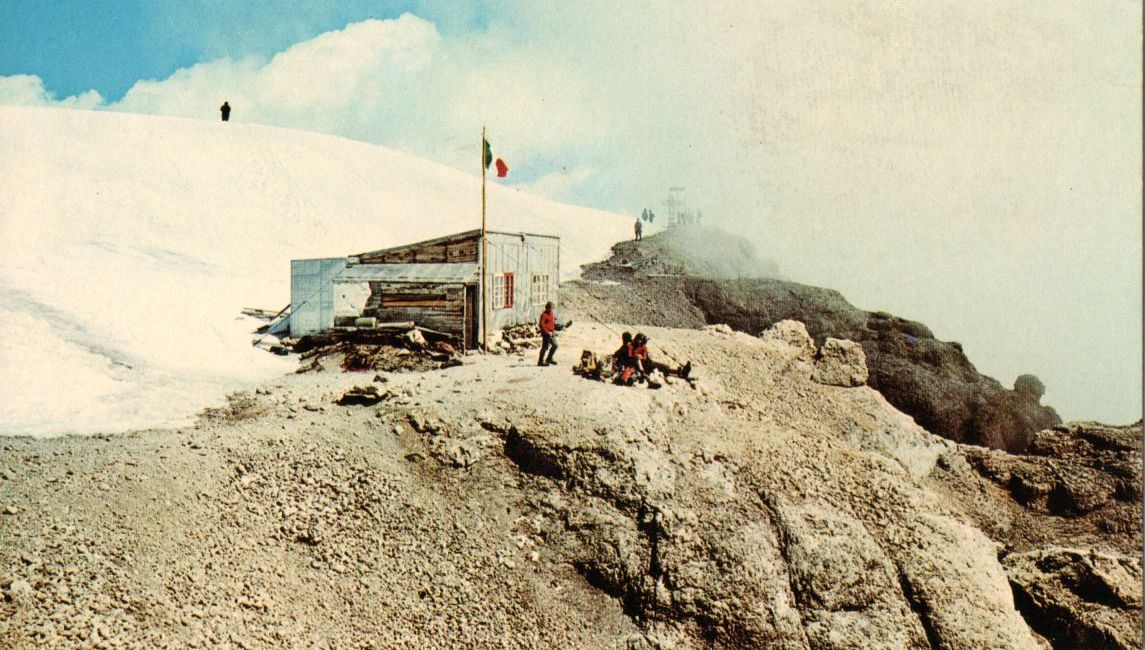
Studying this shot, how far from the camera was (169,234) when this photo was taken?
113ft

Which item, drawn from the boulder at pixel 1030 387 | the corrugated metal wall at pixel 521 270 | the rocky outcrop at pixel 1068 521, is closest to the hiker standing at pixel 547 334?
the corrugated metal wall at pixel 521 270

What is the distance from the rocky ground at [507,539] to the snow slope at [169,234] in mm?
2968

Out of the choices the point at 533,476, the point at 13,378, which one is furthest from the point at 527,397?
the point at 13,378

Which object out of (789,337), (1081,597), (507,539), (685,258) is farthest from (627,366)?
(685,258)

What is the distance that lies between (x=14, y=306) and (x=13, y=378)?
417 centimetres

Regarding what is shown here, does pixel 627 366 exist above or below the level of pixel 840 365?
above

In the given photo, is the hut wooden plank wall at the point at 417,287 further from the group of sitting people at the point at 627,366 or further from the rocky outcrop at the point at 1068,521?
the rocky outcrop at the point at 1068,521

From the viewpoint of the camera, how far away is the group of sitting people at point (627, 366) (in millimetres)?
17266

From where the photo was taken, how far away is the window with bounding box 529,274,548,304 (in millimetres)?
27422

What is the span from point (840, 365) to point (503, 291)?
1160 cm

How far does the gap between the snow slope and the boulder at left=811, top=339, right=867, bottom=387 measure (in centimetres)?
1668

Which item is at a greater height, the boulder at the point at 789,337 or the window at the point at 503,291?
the window at the point at 503,291

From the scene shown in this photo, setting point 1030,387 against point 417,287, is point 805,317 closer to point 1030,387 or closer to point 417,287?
point 1030,387

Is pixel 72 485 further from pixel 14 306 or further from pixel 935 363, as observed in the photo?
pixel 935 363
